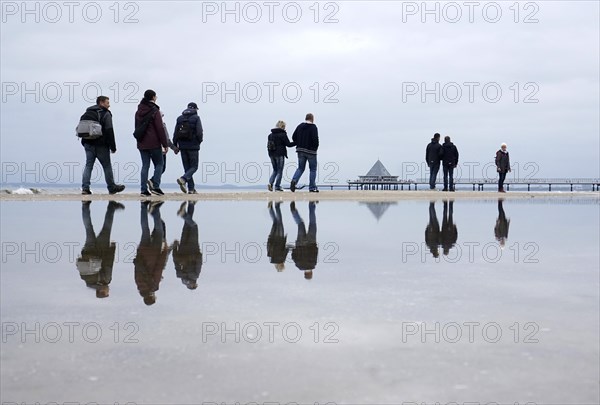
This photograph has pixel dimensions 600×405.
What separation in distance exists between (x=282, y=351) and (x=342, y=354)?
242 millimetres

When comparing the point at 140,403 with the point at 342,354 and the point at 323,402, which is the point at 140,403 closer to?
the point at 323,402

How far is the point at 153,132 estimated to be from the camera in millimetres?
14453

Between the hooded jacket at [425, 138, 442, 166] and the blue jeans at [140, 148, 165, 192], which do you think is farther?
the hooded jacket at [425, 138, 442, 166]

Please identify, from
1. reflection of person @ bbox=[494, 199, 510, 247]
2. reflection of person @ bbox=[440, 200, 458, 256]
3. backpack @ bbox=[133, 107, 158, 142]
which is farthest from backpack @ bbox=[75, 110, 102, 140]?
reflection of person @ bbox=[494, 199, 510, 247]

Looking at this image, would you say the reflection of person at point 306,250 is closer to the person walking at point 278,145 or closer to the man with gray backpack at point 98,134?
the man with gray backpack at point 98,134

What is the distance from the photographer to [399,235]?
7.85m

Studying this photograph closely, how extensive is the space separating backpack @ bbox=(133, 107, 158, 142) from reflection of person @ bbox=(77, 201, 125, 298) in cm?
610

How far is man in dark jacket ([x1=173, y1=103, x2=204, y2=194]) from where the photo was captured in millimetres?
16250

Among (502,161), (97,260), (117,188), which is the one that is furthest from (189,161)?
(502,161)

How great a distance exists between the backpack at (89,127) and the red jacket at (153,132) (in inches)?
31.2

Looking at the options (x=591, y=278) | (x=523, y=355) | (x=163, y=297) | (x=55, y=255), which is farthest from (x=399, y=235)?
(x=523, y=355)

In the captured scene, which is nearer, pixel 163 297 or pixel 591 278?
pixel 163 297

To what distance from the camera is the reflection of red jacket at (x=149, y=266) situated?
432cm

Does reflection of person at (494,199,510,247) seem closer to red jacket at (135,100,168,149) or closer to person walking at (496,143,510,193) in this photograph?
red jacket at (135,100,168,149)
